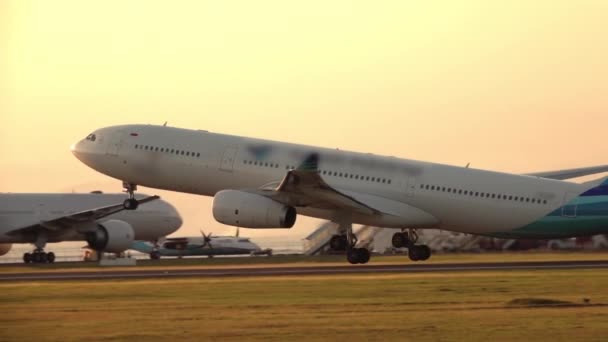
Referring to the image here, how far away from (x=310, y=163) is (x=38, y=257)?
123 feet

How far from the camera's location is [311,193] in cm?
5781

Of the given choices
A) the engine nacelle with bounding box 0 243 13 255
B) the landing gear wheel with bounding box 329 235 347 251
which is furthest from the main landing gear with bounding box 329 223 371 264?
the engine nacelle with bounding box 0 243 13 255

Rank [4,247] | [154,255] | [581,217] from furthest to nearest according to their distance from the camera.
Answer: [154,255], [4,247], [581,217]

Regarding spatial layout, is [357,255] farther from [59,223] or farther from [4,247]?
[4,247]

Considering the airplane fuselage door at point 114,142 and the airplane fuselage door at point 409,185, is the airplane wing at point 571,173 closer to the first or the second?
the airplane fuselage door at point 409,185

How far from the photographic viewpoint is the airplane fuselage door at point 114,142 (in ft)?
205

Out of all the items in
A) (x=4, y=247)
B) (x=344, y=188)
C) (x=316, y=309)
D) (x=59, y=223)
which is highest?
(x=344, y=188)

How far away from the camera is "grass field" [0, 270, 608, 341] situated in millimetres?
30484

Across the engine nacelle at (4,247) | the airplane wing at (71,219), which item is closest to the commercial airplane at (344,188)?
the airplane wing at (71,219)

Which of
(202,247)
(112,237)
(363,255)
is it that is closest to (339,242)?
(363,255)

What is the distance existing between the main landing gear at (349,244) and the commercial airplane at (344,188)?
0.19 feet

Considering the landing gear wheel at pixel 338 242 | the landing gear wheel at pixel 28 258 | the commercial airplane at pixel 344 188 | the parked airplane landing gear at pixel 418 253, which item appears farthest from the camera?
the landing gear wheel at pixel 28 258

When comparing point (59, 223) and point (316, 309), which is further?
point (59, 223)

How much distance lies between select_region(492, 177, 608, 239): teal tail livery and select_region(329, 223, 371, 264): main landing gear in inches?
336
